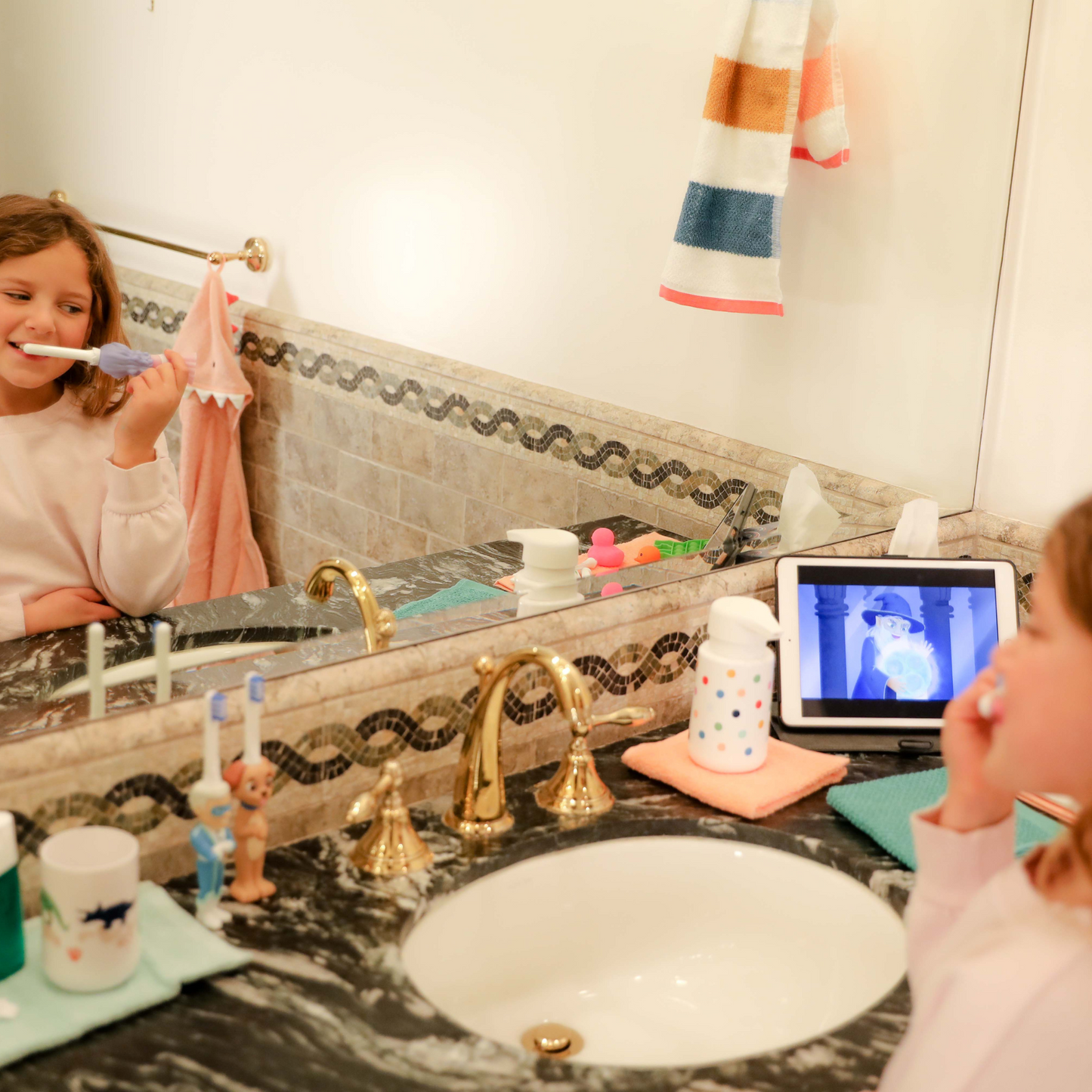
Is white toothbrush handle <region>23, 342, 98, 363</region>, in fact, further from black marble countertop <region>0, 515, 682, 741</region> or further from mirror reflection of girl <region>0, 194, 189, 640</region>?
black marble countertop <region>0, 515, 682, 741</region>

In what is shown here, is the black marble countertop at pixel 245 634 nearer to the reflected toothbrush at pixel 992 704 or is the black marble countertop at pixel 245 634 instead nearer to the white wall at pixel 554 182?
the white wall at pixel 554 182

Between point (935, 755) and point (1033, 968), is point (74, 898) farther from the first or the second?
point (935, 755)

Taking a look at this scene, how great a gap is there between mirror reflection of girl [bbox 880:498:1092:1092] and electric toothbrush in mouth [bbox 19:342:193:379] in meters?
0.78

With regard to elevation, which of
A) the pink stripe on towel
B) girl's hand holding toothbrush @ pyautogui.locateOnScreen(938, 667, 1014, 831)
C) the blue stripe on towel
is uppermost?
the pink stripe on towel

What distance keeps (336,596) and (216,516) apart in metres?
0.14

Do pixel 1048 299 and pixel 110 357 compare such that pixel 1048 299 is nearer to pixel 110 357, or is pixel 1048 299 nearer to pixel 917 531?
pixel 917 531

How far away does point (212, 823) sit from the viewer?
102cm

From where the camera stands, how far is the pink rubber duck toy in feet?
4.88

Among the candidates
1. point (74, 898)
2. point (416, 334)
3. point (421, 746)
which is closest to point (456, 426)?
point (416, 334)

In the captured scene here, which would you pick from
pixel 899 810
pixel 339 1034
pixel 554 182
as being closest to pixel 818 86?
pixel 554 182

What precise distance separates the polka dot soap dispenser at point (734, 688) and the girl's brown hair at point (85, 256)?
0.65 metres

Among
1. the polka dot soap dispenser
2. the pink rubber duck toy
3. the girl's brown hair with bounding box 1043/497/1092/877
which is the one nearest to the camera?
the girl's brown hair with bounding box 1043/497/1092/877

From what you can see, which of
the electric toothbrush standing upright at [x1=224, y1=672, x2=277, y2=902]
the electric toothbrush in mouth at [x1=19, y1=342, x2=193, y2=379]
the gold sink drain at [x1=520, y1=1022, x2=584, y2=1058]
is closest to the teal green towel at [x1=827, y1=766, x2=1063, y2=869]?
the gold sink drain at [x1=520, y1=1022, x2=584, y2=1058]

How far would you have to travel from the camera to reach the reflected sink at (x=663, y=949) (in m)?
1.14
